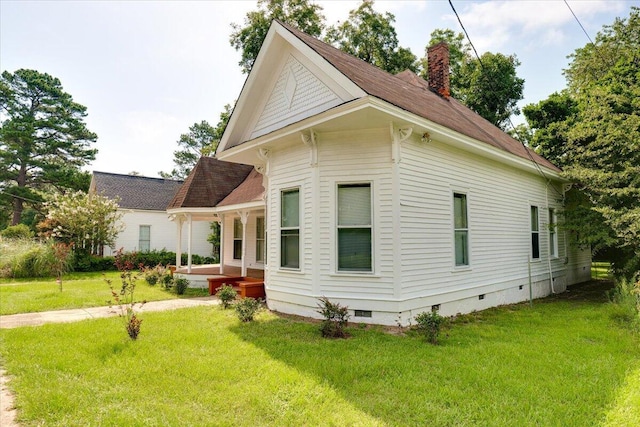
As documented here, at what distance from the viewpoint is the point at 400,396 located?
393 centimetres

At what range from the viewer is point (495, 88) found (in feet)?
78.4

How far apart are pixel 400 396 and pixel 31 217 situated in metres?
42.6

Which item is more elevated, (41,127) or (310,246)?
(41,127)

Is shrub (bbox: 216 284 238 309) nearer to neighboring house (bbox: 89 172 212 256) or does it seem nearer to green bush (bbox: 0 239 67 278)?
green bush (bbox: 0 239 67 278)

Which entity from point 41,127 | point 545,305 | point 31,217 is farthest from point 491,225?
point 31,217

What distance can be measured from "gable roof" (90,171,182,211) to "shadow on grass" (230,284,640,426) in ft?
67.0

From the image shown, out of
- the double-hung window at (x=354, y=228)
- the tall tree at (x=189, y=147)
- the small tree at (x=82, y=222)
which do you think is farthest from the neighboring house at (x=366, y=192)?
the tall tree at (x=189, y=147)

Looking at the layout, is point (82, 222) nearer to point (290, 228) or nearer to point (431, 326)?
point (290, 228)

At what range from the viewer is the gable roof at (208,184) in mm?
13945

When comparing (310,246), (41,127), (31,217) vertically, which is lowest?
(310,246)

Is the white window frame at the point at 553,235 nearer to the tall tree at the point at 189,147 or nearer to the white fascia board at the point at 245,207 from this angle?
the white fascia board at the point at 245,207

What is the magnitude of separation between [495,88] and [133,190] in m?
25.6

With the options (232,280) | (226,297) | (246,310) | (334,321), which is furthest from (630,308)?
(232,280)

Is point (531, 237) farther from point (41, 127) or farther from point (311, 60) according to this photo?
point (41, 127)
